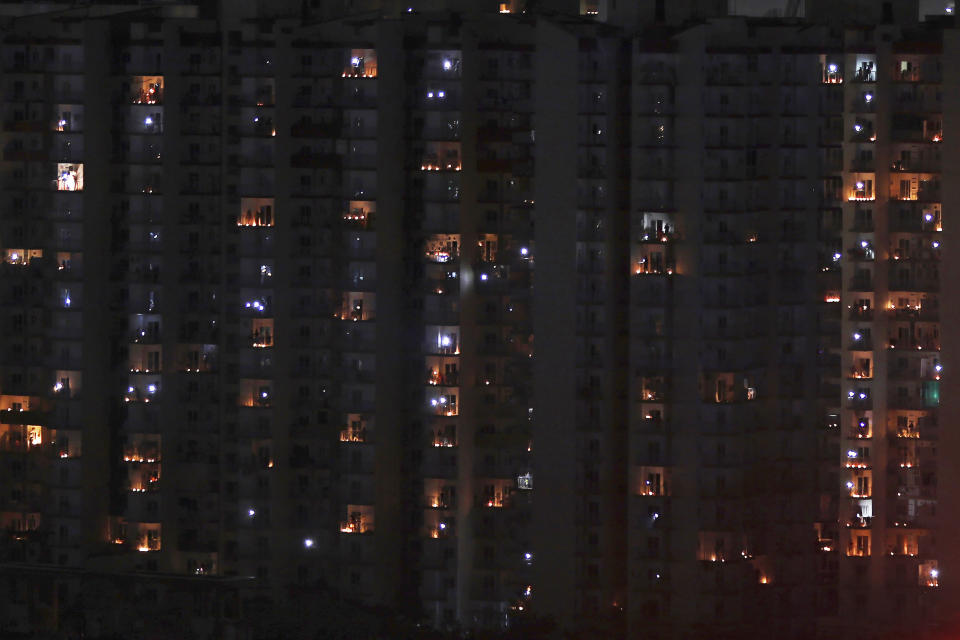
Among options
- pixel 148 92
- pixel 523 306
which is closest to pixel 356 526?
pixel 523 306

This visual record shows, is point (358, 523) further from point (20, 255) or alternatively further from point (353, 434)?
point (20, 255)

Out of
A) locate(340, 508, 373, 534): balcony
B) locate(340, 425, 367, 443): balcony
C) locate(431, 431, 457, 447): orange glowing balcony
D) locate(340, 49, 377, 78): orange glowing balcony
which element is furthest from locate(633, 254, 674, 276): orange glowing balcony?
locate(340, 508, 373, 534): balcony

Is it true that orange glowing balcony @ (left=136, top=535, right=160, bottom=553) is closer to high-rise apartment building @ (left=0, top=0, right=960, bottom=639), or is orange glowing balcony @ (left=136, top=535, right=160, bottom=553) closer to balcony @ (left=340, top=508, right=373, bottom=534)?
high-rise apartment building @ (left=0, top=0, right=960, bottom=639)

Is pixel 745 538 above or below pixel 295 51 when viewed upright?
below

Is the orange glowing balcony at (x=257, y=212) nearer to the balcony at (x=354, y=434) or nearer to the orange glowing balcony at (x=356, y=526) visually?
the balcony at (x=354, y=434)

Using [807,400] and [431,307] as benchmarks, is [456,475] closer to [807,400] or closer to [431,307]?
[431,307]

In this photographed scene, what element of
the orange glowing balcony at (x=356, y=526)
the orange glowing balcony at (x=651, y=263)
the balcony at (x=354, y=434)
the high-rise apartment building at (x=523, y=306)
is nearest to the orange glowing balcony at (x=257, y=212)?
the high-rise apartment building at (x=523, y=306)

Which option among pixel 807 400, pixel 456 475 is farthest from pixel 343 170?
pixel 807 400

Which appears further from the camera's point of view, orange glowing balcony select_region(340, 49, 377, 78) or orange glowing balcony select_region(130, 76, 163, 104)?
orange glowing balcony select_region(130, 76, 163, 104)
